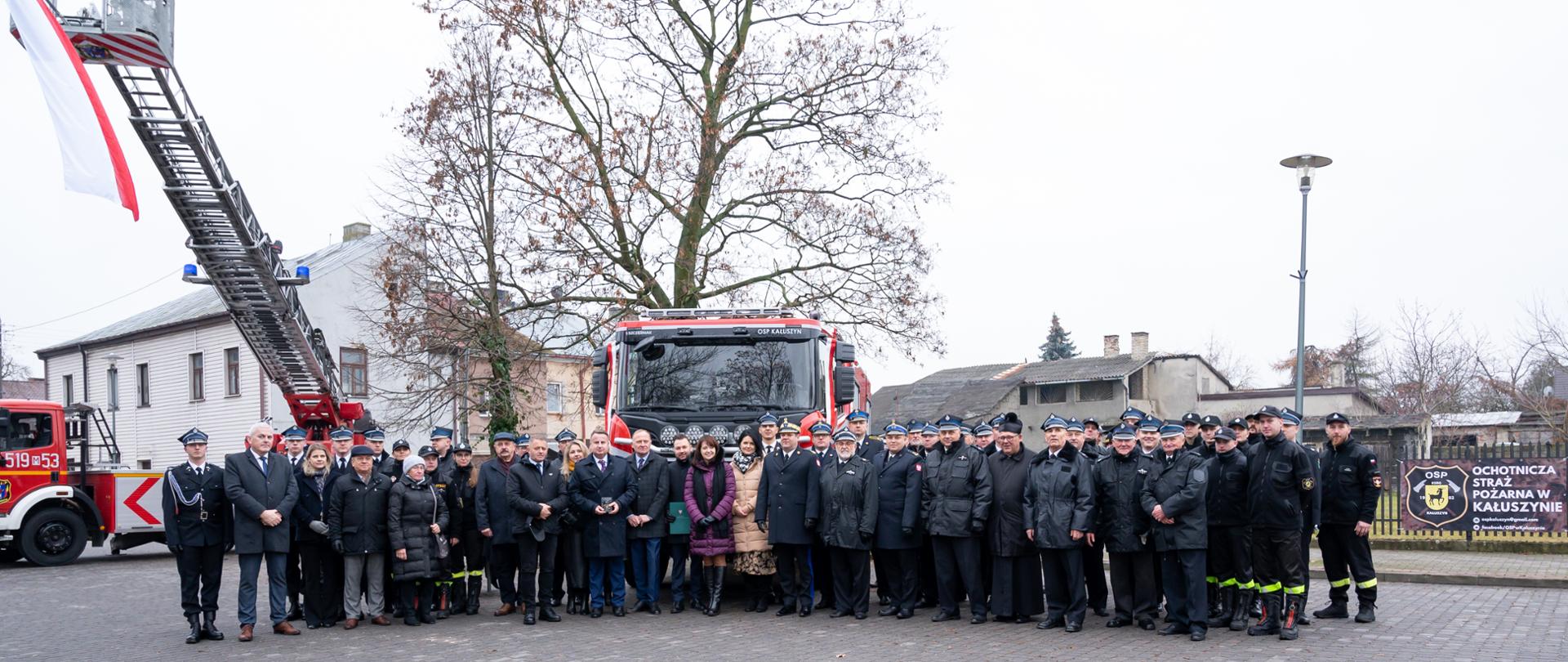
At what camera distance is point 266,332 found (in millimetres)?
19312

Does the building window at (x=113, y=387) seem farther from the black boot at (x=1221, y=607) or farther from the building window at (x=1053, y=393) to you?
the black boot at (x=1221, y=607)

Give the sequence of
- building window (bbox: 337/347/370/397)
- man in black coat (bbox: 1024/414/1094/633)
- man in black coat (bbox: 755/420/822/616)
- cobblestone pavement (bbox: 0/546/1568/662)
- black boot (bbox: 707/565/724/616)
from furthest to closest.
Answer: building window (bbox: 337/347/370/397) < black boot (bbox: 707/565/724/616) < man in black coat (bbox: 755/420/822/616) < man in black coat (bbox: 1024/414/1094/633) < cobblestone pavement (bbox: 0/546/1568/662)

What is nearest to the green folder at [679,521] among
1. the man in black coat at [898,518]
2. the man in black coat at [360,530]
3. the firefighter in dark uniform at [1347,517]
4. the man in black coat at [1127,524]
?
the man in black coat at [898,518]

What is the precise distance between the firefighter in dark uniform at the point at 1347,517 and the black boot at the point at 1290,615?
114cm

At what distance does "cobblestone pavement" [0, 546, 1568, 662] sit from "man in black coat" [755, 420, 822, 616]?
14.5 inches

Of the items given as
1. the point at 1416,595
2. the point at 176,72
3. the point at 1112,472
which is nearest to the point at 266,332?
the point at 176,72

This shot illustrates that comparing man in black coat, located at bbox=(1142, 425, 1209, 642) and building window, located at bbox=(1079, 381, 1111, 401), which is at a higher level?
man in black coat, located at bbox=(1142, 425, 1209, 642)

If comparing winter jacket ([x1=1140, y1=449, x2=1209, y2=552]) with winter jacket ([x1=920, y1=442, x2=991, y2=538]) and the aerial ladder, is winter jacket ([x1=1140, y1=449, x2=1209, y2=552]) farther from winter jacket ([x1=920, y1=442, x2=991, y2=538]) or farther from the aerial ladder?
the aerial ladder

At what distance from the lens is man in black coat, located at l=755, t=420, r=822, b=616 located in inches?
460

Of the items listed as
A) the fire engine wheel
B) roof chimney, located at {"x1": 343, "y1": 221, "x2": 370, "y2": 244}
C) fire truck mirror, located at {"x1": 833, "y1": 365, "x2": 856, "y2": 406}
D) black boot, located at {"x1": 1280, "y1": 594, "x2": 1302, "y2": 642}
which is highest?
roof chimney, located at {"x1": 343, "y1": 221, "x2": 370, "y2": 244}

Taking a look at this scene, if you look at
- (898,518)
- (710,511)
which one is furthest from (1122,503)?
(710,511)

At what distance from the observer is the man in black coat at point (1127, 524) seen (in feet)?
33.9

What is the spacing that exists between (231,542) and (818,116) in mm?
14461

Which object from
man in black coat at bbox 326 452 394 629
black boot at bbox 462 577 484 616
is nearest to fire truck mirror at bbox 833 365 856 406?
black boot at bbox 462 577 484 616
